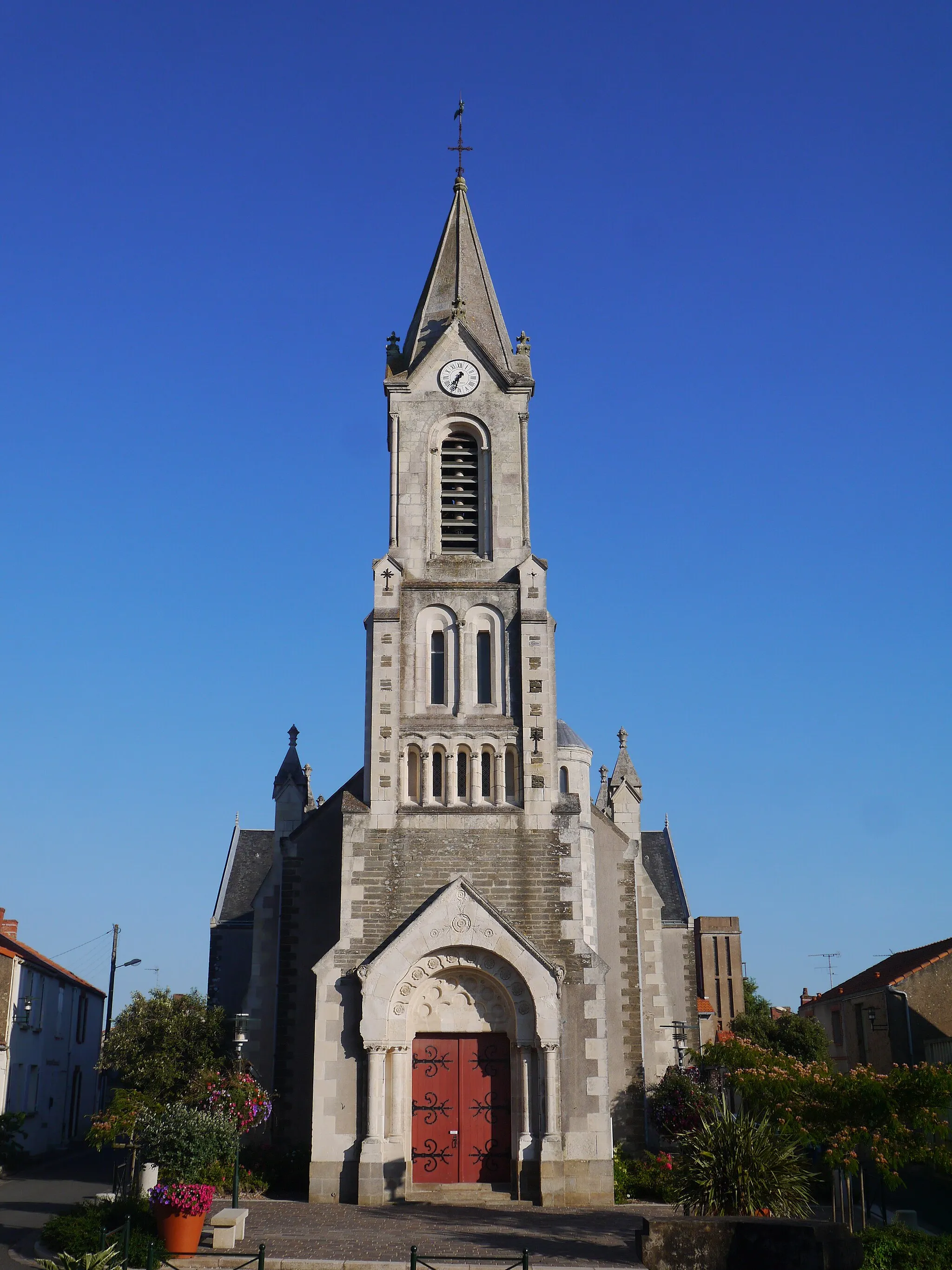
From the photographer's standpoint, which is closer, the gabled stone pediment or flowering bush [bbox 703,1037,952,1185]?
flowering bush [bbox 703,1037,952,1185]

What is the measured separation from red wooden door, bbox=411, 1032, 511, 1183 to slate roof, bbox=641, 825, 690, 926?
18625mm

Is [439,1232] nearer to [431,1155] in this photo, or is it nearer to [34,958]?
[431,1155]

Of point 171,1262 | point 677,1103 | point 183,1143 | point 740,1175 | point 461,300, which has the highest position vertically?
point 461,300

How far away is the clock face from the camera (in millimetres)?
29172

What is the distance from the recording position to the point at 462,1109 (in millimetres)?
23906

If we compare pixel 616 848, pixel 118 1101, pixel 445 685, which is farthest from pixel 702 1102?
pixel 118 1101

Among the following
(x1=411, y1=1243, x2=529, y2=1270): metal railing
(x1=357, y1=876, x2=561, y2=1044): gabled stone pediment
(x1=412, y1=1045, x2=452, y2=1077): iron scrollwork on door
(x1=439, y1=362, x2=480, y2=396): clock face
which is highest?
(x1=439, y1=362, x2=480, y2=396): clock face

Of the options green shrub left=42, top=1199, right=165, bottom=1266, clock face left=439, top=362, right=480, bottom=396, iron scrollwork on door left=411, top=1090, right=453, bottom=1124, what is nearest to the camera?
green shrub left=42, top=1199, right=165, bottom=1266

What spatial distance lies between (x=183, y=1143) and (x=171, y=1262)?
205 centimetres

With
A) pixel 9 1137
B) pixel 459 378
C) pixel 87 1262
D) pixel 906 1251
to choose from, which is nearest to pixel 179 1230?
pixel 87 1262

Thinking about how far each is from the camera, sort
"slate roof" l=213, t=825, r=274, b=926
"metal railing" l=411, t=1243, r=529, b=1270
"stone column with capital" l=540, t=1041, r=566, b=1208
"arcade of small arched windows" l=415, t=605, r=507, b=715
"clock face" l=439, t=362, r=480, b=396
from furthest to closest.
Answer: "slate roof" l=213, t=825, r=274, b=926 → "clock face" l=439, t=362, r=480, b=396 → "arcade of small arched windows" l=415, t=605, r=507, b=715 → "stone column with capital" l=540, t=1041, r=566, b=1208 → "metal railing" l=411, t=1243, r=529, b=1270

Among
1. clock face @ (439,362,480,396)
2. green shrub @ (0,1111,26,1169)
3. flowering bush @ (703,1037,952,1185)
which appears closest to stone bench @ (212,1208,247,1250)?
flowering bush @ (703,1037,952,1185)

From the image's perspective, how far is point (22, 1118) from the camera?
102 feet

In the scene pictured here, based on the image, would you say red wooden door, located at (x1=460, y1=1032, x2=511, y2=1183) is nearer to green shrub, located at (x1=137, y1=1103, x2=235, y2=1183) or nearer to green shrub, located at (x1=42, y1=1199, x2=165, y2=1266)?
green shrub, located at (x1=137, y1=1103, x2=235, y2=1183)
